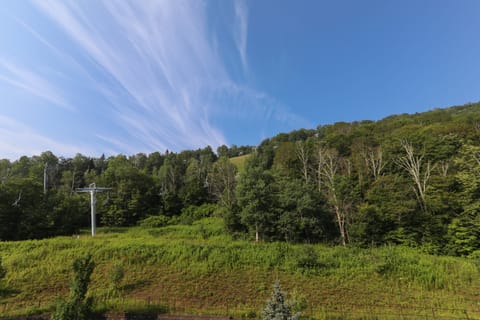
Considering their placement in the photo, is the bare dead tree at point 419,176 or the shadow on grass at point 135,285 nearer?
the shadow on grass at point 135,285

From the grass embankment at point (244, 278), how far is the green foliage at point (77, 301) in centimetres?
222

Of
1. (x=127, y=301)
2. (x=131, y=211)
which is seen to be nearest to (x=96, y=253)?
(x=127, y=301)

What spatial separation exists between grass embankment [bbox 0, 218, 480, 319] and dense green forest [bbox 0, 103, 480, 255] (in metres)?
3.03

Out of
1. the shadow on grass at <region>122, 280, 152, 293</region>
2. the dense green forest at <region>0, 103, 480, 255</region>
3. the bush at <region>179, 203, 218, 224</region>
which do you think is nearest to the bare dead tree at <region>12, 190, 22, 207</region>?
the dense green forest at <region>0, 103, 480, 255</region>

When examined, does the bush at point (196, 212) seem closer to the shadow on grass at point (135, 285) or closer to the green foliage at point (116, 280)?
the shadow on grass at point (135, 285)

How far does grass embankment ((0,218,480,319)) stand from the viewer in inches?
508

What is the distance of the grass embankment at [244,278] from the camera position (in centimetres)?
1289

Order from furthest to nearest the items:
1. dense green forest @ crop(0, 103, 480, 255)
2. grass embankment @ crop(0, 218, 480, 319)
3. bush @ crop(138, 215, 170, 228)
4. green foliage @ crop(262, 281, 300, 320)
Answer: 1. bush @ crop(138, 215, 170, 228)
2. dense green forest @ crop(0, 103, 480, 255)
3. grass embankment @ crop(0, 218, 480, 319)
4. green foliage @ crop(262, 281, 300, 320)

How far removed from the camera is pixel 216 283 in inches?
613

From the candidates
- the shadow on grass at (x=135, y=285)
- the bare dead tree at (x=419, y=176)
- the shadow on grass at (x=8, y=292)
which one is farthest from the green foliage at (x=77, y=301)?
the bare dead tree at (x=419, y=176)

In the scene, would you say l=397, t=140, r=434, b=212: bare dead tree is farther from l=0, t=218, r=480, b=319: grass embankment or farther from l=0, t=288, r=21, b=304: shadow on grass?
l=0, t=288, r=21, b=304: shadow on grass

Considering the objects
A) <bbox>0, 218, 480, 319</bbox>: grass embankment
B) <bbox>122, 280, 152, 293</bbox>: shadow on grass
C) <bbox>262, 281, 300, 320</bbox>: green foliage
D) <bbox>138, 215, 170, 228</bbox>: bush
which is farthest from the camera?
<bbox>138, 215, 170, 228</bbox>: bush

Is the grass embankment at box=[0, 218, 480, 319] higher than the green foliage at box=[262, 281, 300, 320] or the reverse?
the reverse

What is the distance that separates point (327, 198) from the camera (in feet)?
84.7
